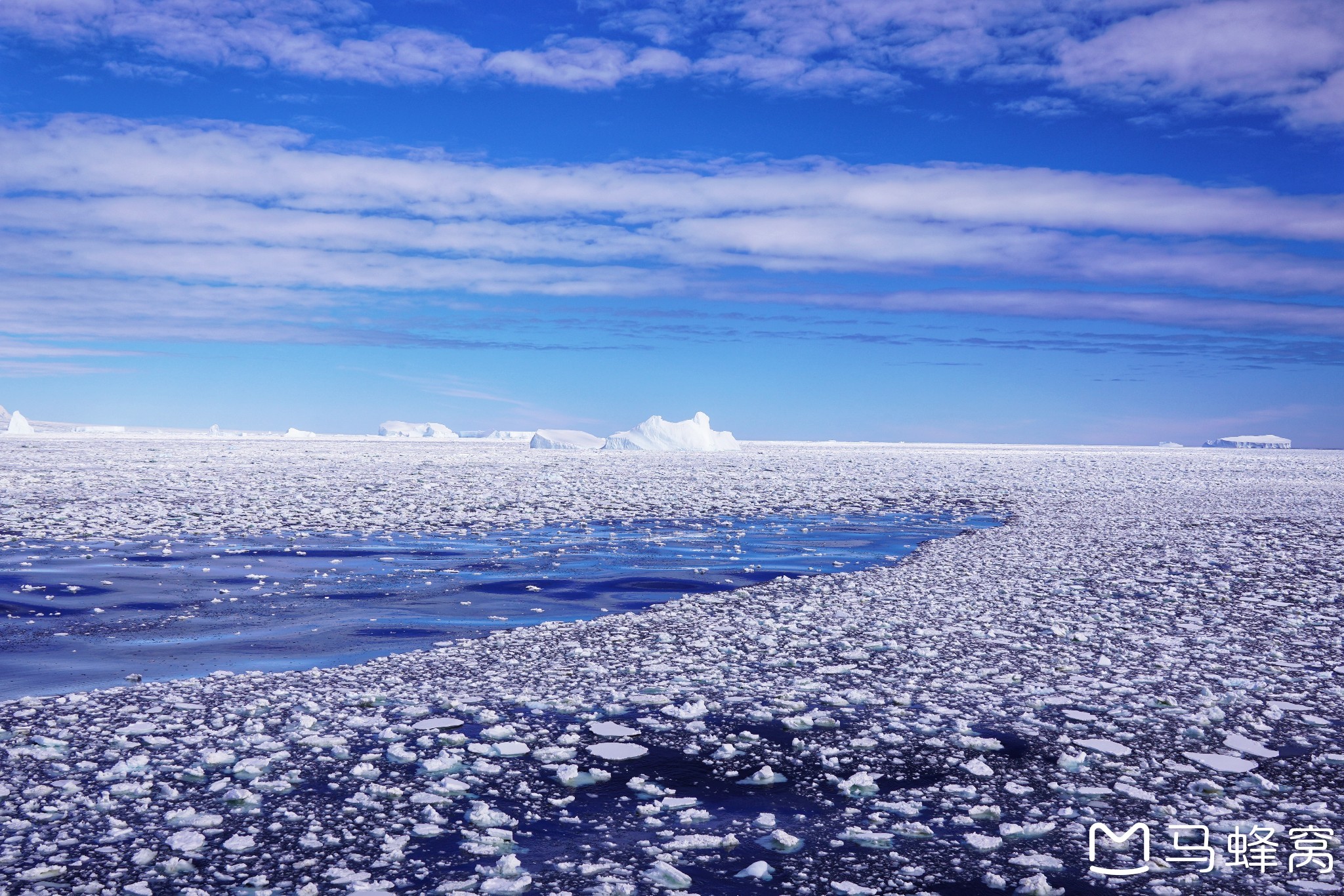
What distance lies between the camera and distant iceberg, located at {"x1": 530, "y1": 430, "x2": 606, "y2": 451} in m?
75.8

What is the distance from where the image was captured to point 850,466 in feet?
128

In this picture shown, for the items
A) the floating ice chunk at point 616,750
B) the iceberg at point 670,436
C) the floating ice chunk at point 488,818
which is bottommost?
the floating ice chunk at point 488,818

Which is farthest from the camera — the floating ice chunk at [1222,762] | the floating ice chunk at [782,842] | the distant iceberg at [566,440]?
the distant iceberg at [566,440]

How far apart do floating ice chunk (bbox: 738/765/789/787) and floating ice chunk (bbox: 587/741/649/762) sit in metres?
0.59

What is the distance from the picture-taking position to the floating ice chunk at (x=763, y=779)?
4266mm

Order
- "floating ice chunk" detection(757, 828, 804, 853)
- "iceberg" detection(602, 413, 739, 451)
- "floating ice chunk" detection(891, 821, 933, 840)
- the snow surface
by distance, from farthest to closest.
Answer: "iceberg" detection(602, 413, 739, 451)
"floating ice chunk" detection(891, 821, 933, 840)
"floating ice chunk" detection(757, 828, 804, 853)
the snow surface

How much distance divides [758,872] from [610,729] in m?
1.77

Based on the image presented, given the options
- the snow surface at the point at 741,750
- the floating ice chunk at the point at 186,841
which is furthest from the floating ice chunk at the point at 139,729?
the floating ice chunk at the point at 186,841

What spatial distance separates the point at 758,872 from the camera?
131 inches

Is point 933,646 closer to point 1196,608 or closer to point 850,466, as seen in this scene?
point 1196,608

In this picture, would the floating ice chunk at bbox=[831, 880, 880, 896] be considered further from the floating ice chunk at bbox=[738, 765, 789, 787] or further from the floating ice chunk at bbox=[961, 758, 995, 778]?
the floating ice chunk at bbox=[961, 758, 995, 778]

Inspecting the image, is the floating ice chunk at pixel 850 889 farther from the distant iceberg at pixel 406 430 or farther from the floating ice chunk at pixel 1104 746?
the distant iceberg at pixel 406 430

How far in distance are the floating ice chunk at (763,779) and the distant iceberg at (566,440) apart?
2541 inches

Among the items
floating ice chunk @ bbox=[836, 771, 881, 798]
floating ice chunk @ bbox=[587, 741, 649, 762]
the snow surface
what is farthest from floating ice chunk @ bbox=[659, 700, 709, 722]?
floating ice chunk @ bbox=[836, 771, 881, 798]
